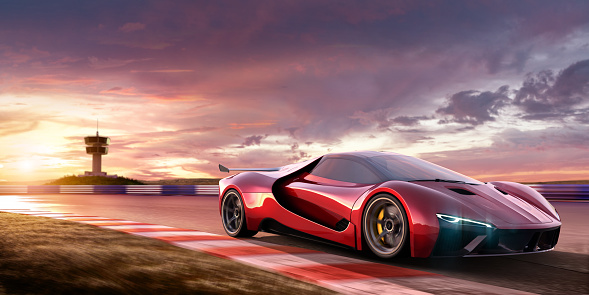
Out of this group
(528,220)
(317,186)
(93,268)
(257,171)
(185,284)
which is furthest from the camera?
(257,171)

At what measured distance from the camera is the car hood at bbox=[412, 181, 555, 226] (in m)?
5.03

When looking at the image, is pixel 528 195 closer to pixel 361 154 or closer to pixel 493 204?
pixel 493 204

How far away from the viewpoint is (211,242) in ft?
20.7

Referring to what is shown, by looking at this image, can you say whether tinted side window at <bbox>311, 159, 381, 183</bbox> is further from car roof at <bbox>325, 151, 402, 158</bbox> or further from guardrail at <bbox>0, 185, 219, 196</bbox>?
guardrail at <bbox>0, 185, 219, 196</bbox>

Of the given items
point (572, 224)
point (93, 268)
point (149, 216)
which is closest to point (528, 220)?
point (93, 268)

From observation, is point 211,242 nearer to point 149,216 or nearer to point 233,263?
point 233,263

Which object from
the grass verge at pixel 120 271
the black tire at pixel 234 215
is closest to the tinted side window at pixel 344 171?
the black tire at pixel 234 215

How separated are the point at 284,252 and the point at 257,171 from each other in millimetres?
1946

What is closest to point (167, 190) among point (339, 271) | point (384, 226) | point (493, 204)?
point (384, 226)

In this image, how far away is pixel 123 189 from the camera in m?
32.2

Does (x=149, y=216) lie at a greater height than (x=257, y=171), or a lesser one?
lesser

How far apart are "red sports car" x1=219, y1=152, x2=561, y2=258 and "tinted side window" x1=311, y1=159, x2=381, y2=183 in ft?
0.04

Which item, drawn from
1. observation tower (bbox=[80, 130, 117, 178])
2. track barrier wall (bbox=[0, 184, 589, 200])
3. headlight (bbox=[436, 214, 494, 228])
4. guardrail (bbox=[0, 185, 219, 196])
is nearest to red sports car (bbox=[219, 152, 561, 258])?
headlight (bbox=[436, 214, 494, 228])

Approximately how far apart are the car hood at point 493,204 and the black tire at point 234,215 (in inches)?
101
